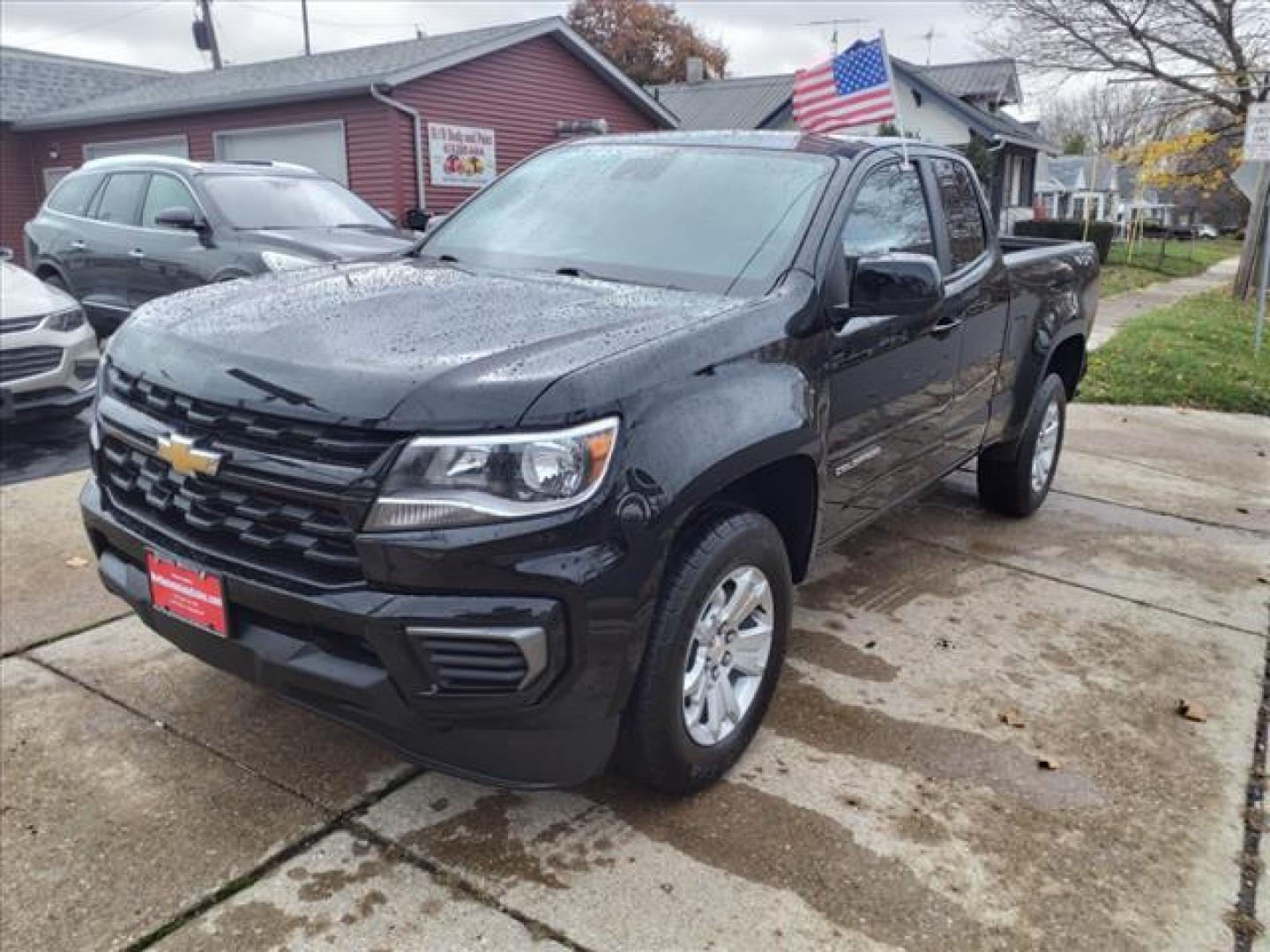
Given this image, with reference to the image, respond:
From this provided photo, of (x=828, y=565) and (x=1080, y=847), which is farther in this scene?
(x=828, y=565)

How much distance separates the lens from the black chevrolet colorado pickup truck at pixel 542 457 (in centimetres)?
227

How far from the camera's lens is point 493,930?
241 centimetres

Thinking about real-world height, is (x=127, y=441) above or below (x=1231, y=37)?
below

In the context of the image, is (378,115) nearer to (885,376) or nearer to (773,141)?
(773,141)

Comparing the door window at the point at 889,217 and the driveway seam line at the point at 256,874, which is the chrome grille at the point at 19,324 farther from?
the door window at the point at 889,217

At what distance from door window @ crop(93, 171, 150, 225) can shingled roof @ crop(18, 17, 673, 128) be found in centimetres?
696

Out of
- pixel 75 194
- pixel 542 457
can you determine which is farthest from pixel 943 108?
pixel 542 457

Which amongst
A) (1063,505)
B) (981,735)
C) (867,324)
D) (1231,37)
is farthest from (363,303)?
(1231,37)

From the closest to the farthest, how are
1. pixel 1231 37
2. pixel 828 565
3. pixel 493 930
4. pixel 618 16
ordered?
1. pixel 493 930
2. pixel 828 565
3. pixel 1231 37
4. pixel 618 16

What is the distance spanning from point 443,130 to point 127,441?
15.2m

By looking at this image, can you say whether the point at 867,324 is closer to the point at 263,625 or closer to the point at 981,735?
the point at 981,735

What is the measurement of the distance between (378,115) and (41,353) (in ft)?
34.3

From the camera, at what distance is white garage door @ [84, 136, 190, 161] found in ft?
60.6

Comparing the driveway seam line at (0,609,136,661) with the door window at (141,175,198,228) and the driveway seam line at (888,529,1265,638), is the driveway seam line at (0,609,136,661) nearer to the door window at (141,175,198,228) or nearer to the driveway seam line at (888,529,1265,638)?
the driveway seam line at (888,529,1265,638)
